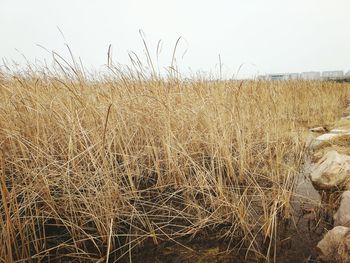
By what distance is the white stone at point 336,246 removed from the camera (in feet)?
3.60

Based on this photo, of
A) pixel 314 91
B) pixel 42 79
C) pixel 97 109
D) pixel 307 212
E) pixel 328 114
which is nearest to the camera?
pixel 307 212

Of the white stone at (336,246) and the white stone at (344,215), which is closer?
the white stone at (336,246)

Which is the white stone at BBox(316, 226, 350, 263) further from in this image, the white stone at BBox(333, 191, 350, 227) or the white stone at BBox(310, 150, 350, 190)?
the white stone at BBox(310, 150, 350, 190)

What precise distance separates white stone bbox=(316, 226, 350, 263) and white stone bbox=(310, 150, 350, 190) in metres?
0.71

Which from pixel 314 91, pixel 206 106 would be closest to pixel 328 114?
pixel 314 91

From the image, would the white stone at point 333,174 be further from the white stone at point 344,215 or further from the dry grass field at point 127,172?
the white stone at point 344,215

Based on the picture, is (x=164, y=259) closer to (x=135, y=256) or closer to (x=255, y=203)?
(x=135, y=256)

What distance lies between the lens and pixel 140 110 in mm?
2068

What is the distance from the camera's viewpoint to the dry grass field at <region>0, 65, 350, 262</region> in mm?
1299

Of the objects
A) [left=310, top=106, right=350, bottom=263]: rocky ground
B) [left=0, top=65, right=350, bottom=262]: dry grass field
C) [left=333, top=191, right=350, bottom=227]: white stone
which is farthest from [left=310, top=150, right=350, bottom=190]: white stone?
[left=333, top=191, right=350, bottom=227]: white stone

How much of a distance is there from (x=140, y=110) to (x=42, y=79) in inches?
Result: 47.3

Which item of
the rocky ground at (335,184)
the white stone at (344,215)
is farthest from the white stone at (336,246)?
the white stone at (344,215)

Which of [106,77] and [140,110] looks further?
[106,77]

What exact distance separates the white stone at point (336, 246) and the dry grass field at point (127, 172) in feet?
0.70
